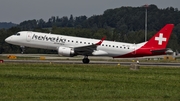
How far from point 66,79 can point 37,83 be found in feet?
10.3

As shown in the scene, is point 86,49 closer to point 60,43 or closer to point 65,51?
point 65,51

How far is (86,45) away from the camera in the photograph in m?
55.3

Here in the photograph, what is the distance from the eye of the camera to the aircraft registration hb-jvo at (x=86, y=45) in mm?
54719

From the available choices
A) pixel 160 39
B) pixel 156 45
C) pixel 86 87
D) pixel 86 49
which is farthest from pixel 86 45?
pixel 86 87

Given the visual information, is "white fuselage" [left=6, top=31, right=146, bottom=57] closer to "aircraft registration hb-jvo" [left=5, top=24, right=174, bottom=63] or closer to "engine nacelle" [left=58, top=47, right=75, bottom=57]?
"aircraft registration hb-jvo" [left=5, top=24, right=174, bottom=63]

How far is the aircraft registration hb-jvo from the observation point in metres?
54.7

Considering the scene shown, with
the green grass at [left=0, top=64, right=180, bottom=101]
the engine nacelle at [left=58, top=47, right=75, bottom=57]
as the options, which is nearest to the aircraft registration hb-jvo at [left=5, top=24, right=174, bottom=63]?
the engine nacelle at [left=58, top=47, right=75, bottom=57]

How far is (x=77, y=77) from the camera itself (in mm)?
33781

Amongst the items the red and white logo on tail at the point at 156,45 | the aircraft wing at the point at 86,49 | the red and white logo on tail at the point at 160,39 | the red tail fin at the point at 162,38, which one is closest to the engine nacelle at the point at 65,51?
the aircraft wing at the point at 86,49

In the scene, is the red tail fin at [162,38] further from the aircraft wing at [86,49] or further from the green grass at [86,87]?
the green grass at [86,87]

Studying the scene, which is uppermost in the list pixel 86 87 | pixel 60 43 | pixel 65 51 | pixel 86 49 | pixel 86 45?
pixel 60 43

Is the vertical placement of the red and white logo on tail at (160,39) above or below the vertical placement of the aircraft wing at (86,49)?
above

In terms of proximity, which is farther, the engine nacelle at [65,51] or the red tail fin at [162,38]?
the red tail fin at [162,38]

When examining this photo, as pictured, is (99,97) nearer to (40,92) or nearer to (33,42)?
(40,92)
